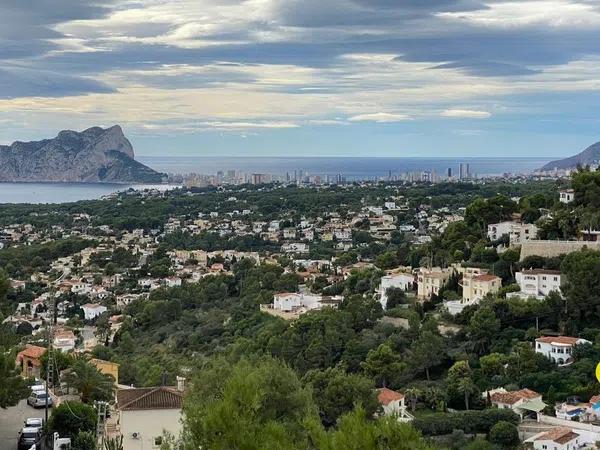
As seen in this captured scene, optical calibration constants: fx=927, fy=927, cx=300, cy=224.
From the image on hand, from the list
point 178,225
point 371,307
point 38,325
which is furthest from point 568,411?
point 178,225

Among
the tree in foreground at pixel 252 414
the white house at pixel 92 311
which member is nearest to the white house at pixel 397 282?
the white house at pixel 92 311

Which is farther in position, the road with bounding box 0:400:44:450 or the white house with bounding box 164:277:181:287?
the white house with bounding box 164:277:181:287

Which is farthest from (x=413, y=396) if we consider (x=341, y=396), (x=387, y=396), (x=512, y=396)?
(x=341, y=396)

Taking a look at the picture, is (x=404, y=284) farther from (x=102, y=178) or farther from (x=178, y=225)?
(x=102, y=178)

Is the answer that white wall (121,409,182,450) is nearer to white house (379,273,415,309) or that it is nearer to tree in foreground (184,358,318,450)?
tree in foreground (184,358,318,450)

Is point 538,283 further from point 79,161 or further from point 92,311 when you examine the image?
point 79,161

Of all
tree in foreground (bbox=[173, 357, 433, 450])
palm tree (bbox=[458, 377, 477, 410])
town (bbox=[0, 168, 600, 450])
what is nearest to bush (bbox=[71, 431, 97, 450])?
town (bbox=[0, 168, 600, 450])
